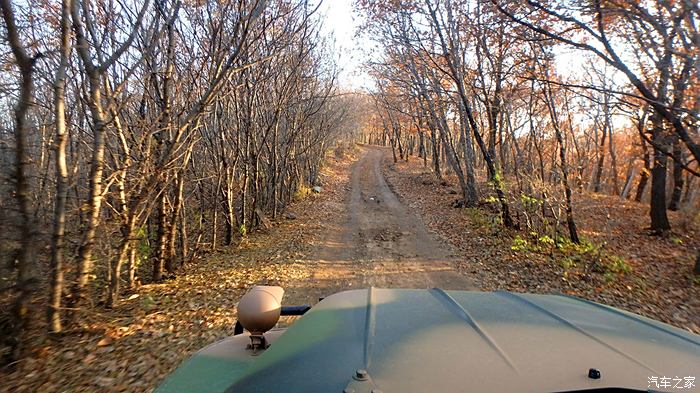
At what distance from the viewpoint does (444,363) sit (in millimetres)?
1534

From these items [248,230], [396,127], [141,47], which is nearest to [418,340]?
[141,47]

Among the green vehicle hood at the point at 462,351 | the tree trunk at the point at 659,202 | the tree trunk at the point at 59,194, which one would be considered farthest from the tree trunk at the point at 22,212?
the tree trunk at the point at 659,202

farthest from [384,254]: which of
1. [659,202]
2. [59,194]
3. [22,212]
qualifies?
[659,202]

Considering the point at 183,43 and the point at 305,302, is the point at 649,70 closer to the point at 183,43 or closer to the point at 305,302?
the point at 305,302

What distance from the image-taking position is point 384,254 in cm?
960

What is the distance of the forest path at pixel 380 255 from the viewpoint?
750cm

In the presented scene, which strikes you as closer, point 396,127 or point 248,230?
point 248,230

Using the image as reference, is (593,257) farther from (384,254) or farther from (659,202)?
(659,202)

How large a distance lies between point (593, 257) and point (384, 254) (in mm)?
5258

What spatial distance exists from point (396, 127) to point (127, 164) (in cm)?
3808

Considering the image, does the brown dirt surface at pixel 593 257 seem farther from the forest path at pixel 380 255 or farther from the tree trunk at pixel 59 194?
the tree trunk at pixel 59 194

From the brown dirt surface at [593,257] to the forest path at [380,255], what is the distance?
595 millimetres

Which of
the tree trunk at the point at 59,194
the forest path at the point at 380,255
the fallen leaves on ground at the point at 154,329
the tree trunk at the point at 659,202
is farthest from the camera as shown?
the tree trunk at the point at 659,202

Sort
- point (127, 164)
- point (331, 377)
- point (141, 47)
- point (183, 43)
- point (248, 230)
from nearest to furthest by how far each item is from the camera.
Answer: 1. point (331, 377)
2. point (127, 164)
3. point (141, 47)
4. point (183, 43)
5. point (248, 230)
